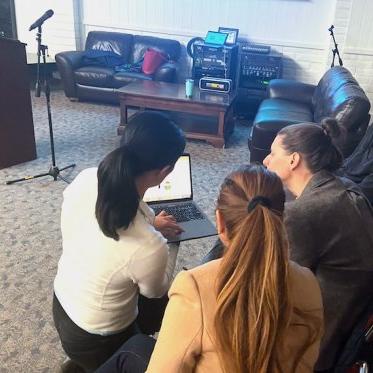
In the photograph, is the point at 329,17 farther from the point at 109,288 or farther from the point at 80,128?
the point at 109,288

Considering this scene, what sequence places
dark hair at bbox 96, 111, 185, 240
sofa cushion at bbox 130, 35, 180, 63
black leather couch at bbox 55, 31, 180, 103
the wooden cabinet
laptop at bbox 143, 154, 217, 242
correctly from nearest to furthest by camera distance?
dark hair at bbox 96, 111, 185, 240 < laptop at bbox 143, 154, 217, 242 < the wooden cabinet < black leather couch at bbox 55, 31, 180, 103 < sofa cushion at bbox 130, 35, 180, 63

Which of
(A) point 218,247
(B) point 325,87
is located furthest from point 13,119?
(B) point 325,87

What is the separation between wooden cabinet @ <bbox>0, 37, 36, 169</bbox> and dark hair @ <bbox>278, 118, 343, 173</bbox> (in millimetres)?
2354

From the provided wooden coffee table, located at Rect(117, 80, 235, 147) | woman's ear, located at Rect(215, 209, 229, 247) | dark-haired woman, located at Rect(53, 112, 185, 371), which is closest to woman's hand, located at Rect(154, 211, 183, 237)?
dark-haired woman, located at Rect(53, 112, 185, 371)

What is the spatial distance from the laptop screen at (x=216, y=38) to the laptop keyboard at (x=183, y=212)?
3725 mm

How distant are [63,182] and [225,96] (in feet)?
6.38

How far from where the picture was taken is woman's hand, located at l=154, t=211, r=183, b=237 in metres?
1.45

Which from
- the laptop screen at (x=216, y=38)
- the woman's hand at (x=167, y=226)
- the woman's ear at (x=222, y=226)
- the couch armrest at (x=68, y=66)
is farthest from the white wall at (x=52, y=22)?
the woman's ear at (x=222, y=226)

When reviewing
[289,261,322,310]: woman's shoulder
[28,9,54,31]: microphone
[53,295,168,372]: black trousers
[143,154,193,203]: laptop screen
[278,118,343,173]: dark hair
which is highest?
[28,9,54,31]: microphone

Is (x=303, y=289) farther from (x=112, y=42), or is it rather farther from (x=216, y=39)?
(x=112, y=42)

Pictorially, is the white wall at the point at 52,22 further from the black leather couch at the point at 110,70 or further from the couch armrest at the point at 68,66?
the couch armrest at the point at 68,66

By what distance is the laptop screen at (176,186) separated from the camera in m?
1.77

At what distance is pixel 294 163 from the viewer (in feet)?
4.65

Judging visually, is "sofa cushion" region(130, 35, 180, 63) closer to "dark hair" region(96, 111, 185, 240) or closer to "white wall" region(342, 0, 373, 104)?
"white wall" region(342, 0, 373, 104)
